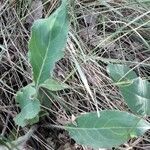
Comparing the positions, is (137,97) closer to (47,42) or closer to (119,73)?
(119,73)

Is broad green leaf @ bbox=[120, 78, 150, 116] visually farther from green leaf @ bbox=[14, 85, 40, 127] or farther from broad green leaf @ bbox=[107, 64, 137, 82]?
green leaf @ bbox=[14, 85, 40, 127]

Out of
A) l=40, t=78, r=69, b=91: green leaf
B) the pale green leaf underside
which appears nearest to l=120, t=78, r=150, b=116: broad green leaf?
the pale green leaf underside

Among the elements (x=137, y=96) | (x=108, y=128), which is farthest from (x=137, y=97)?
(x=108, y=128)

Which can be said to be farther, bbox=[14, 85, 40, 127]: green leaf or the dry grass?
the dry grass

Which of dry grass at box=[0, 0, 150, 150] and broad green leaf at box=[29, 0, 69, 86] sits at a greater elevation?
broad green leaf at box=[29, 0, 69, 86]

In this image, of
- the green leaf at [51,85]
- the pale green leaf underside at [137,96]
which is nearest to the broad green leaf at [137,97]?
the pale green leaf underside at [137,96]

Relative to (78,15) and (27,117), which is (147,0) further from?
(27,117)

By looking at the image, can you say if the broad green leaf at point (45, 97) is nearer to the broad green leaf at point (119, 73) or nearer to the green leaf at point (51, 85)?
the green leaf at point (51, 85)
